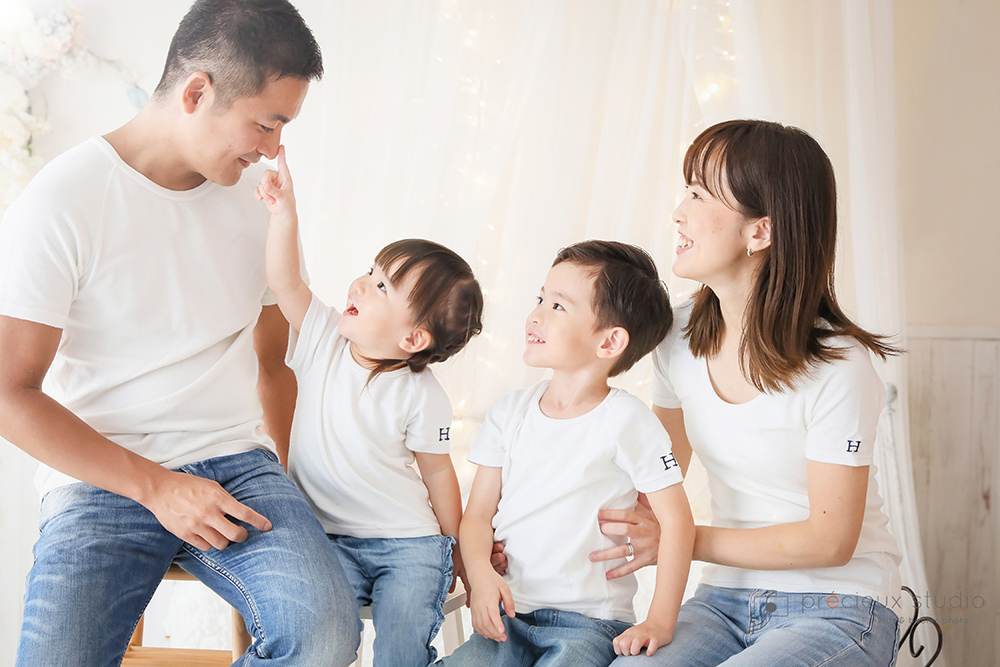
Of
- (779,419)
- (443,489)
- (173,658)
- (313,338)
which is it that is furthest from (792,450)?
(173,658)

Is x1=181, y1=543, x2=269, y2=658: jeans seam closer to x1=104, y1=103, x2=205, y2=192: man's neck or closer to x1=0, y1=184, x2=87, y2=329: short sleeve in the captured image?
x1=0, y1=184, x2=87, y2=329: short sleeve

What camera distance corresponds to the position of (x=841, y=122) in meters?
1.89

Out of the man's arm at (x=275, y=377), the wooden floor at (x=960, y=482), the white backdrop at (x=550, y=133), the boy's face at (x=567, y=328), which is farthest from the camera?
the wooden floor at (x=960, y=482)

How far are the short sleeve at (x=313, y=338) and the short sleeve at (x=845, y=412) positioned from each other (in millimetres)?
802

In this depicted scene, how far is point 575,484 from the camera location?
1263mm

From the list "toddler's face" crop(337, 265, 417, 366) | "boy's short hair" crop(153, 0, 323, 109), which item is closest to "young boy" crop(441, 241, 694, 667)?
"toddler's face" crop(337, 265, 417, 366)

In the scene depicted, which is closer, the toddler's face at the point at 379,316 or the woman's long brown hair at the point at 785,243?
the woman's long brown hair at the point at 785,243

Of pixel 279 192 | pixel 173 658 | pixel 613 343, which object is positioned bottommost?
pixel 173 658

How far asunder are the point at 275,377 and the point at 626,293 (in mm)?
716

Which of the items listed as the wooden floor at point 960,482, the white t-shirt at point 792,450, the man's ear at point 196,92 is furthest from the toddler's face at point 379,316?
the wooden floor at point 960,482

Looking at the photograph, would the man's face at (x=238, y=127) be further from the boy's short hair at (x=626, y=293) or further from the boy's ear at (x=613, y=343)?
the boy's ear at (x=613, y=343)

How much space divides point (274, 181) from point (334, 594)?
67cm

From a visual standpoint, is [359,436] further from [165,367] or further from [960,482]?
[960,482]

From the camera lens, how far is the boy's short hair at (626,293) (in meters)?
1.32
